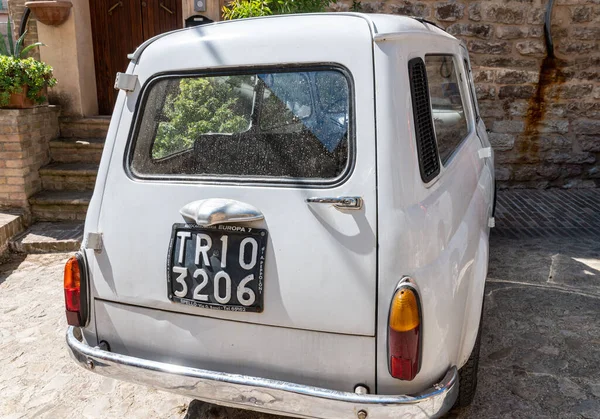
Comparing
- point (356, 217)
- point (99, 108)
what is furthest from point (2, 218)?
point (356, 217)

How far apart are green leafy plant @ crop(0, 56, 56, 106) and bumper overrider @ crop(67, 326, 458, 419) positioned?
12.8ft

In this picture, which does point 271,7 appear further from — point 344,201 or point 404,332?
point 404,332

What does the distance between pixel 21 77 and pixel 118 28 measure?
7.21ft

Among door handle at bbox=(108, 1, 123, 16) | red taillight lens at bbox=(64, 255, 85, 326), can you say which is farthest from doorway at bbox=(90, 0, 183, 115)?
red taillight lens at bbox=(64, 255, 85, 326)

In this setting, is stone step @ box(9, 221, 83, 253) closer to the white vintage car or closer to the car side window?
the white vintage car

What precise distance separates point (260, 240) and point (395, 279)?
526 millimetres

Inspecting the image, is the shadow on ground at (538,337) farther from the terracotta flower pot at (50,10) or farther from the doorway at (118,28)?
the terracotta flower pot at (50,10)

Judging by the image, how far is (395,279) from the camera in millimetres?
1928

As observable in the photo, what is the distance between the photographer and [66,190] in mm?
5770

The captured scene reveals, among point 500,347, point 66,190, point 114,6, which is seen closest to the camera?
point 500,347

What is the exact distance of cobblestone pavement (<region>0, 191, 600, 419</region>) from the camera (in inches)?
109

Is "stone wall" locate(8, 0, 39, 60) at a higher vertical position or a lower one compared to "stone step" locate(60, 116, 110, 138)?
higher

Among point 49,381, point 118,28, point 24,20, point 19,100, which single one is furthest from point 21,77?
point 49,381

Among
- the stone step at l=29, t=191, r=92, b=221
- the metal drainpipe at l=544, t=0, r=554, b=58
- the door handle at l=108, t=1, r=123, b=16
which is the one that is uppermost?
the door handle at l=108, t=1, r=123, b=16
